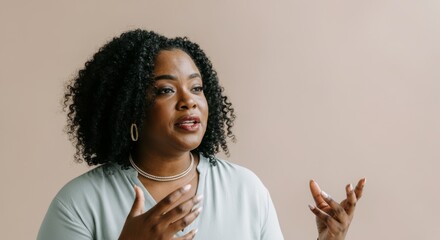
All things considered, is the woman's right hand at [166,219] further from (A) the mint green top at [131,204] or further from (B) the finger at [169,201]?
(A) the mint green top at [131,204]

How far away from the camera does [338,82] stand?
108 inches

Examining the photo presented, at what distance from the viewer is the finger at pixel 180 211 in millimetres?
1320

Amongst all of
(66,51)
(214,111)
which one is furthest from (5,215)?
(214,111)

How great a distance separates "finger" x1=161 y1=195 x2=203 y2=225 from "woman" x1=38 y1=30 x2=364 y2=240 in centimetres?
29

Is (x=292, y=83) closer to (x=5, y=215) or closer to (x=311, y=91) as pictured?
(x=311, y=91)

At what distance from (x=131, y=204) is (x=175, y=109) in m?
0.25

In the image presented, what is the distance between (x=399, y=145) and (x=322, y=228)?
1.15 m

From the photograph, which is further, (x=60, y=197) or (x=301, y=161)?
(x=301, y=161)

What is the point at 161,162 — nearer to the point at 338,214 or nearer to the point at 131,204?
the point at 131,204

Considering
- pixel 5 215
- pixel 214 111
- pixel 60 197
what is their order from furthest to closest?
pixel 5 215, pixel 214 111, pixel 60 197

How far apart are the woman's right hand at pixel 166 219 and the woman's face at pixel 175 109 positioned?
31 cm

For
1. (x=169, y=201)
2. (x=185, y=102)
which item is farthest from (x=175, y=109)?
(x=169, y=201)

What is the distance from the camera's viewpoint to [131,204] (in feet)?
5.50

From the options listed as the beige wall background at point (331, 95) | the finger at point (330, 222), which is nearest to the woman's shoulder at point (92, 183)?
the finger at point (330, 222)
